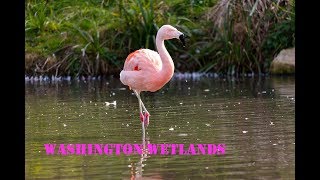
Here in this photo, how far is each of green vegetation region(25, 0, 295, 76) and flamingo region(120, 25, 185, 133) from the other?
23.1 feet

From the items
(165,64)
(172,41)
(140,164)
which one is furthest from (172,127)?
(172,41)

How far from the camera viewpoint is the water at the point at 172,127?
7.66m

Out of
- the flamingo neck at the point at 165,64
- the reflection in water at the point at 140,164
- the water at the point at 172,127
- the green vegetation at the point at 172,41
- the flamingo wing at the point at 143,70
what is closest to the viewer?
the reflection in water at the point at 140,164

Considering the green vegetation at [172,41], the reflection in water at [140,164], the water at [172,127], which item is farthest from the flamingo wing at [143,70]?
the green vegetation at [172,41]

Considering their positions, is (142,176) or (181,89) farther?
(181,89)

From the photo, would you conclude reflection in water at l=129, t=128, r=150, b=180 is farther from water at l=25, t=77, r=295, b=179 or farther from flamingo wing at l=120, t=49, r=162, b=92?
flamingo wing at l=120, t=49, r=162, b=92

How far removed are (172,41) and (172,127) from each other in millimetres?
8082

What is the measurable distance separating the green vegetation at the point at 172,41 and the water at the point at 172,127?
56.9 inches

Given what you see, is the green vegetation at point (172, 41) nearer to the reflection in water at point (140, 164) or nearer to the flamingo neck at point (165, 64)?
the flamingo neck at point (165, 64)

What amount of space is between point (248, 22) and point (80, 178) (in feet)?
35.8
